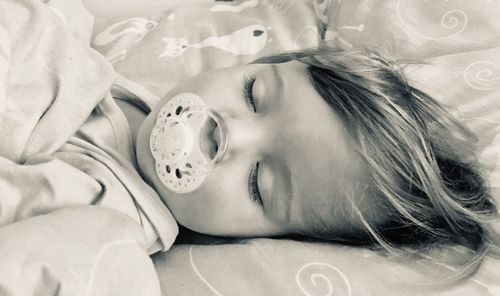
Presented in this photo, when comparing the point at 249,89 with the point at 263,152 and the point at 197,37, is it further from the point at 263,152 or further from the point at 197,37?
the point at 197,37

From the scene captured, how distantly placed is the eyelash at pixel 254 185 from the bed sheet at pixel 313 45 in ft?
0.21

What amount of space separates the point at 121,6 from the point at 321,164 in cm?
69

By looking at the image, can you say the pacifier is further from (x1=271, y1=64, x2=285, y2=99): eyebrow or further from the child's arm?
the child's arm

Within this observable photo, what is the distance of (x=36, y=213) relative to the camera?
2.32 feet

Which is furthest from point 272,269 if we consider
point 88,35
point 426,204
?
point 88,35

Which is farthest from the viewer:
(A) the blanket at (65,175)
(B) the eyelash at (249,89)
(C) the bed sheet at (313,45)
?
(B) the eyelash at (249,89)

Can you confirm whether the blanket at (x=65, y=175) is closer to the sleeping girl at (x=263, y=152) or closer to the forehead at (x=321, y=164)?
the sleeping girl at (x=263, y=152)

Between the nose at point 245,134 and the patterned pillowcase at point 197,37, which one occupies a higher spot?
the nose at point 245,134

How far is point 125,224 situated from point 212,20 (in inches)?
25.2

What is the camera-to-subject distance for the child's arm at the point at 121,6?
125 centimetres

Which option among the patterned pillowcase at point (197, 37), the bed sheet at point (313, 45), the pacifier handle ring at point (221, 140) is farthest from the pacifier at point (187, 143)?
the patterned pillowcase at point (197, 37)

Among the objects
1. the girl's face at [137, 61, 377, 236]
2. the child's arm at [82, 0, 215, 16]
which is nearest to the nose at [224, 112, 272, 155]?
the girl's face at [137, 61, 377, 236]

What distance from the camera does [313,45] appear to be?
1172mm

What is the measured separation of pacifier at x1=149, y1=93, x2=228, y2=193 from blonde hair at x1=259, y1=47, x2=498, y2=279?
0.17m
